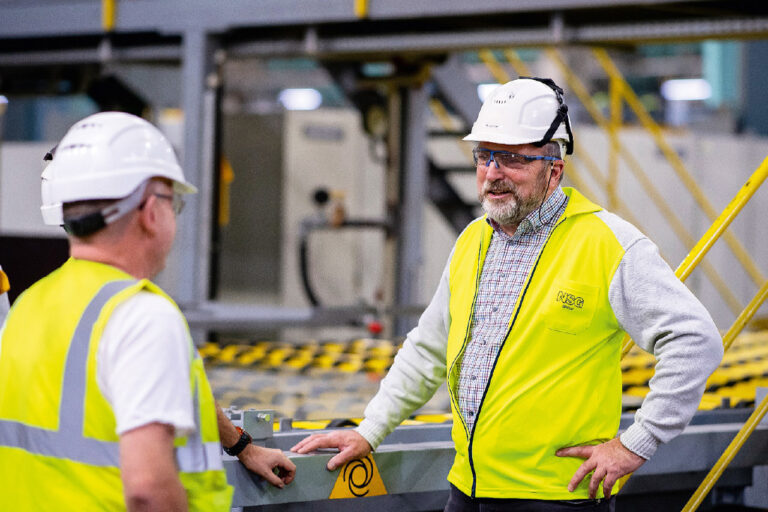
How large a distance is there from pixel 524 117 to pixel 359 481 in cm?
110

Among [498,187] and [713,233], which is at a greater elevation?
[498,187]

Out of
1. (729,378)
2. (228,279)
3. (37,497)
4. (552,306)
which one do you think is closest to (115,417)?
(37,497)

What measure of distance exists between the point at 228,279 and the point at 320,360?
3845mm

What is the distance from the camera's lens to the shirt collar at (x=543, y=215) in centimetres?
252

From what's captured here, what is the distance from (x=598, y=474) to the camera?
2.34 m

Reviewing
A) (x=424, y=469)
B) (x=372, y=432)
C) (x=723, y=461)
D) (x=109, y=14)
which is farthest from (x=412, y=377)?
(x=109, y=14)

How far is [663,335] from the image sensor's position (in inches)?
93.7

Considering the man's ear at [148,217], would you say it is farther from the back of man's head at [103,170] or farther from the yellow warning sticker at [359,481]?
the yellow warning sticker at [359,481]

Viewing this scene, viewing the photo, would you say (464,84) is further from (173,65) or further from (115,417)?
(115,417)

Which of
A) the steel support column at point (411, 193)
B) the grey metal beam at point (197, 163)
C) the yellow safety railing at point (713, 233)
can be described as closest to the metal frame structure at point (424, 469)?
the yellow safety railing at point (713, 233)

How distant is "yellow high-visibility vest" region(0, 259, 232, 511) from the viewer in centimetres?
167

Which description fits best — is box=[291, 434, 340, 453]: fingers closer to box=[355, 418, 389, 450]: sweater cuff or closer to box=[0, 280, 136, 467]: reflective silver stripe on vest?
box=[355, 418, 389, 450]: sweater cuff

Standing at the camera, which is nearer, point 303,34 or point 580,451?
point 580,451

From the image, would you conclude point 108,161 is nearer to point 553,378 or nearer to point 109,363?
point 109,363
